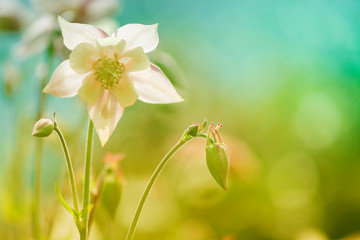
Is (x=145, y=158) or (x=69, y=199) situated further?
(x=145, y=158)

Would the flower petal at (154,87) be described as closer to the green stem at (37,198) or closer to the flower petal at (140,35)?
the flower petal at (140,35)

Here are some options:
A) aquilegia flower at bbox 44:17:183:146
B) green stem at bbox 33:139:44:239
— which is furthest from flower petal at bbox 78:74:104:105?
green stem at bbox 33:139:44:239

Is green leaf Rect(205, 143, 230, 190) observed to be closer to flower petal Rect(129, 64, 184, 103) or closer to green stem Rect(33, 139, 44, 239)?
flower petal Rect(129, 64, 184, 103)

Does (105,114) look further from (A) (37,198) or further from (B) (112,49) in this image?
(A) (37,198)

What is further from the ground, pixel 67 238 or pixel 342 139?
pixel 342 139

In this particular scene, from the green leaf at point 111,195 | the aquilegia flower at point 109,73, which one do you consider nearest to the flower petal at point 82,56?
the aquilegia flower at point 109,73

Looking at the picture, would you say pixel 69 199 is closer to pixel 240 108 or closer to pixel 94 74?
pixel 94 74

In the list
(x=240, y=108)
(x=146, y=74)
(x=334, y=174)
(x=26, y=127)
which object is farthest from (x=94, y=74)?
(x=240, y=108)
